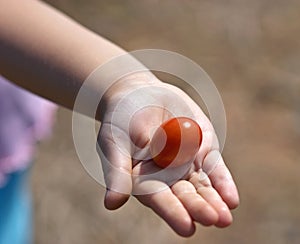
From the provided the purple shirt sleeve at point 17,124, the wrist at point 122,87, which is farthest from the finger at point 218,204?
the purple shirt sleeve at point 17,124

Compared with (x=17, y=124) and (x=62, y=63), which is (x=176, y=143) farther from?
(x=17, y=124)

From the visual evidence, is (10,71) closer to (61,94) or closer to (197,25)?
(61,94)

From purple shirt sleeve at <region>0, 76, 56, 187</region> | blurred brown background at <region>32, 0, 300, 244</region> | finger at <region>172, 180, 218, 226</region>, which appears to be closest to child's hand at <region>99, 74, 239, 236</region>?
finger at <region>172, 180, 218, 226</region>

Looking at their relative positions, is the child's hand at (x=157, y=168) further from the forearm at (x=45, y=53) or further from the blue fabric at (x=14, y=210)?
the blue fabric at (x=14, y=210)

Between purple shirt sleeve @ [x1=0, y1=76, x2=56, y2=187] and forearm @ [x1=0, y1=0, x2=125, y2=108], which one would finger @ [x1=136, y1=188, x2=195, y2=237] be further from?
purple shirt sleeve @ [x1=0, y1=76, x2=56, y2=187]

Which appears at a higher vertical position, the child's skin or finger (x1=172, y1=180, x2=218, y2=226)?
finger (x1=172, y1=180, x2=218, y2=226)
